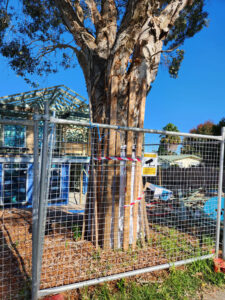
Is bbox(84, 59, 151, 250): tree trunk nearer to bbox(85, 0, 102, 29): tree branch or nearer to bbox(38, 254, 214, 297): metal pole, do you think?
bbox(38, 254, 214, 297): metal pole

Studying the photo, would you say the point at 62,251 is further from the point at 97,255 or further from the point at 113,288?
the point at 113,288

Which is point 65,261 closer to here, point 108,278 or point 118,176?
point 108,278

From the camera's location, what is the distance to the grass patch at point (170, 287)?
2502 mm

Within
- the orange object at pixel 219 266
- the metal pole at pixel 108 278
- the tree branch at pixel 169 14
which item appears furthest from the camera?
the tree branch at pixel 169 14

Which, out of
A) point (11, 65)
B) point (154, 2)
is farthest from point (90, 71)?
point (11, 65)

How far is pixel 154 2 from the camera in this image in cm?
376

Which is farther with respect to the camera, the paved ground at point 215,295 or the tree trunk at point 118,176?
the tree trunk at point 118,176

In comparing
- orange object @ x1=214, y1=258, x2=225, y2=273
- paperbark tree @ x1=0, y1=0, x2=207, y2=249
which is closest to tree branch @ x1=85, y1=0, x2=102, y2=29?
paperbark tree @ x1=0, y1=0, x2=207, y2=249

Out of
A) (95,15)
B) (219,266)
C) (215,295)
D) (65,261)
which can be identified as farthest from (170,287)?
(95,15)

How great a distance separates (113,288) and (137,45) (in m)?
4.11

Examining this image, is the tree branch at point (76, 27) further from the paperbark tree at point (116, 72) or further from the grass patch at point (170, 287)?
the grass patch at point (170, 287)

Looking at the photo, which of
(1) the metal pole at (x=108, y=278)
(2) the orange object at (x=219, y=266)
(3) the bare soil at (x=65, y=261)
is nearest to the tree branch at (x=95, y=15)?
(3) the bare soil at (x=65, y=261)

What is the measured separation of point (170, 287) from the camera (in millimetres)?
2744

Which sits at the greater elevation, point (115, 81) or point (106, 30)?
point (106, 30)
